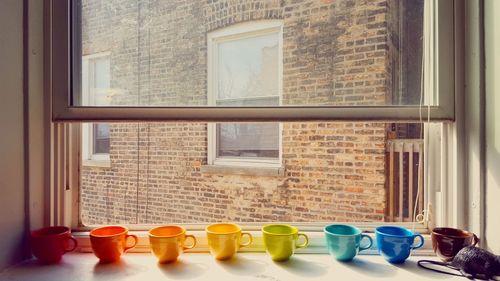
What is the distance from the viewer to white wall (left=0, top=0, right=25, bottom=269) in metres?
1.04

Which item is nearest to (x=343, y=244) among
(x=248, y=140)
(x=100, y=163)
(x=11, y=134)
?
(x=11, y=134)

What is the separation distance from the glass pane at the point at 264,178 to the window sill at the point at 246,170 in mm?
17

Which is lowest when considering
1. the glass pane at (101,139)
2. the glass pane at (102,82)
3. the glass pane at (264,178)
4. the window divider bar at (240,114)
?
the glass pane at (264,178)

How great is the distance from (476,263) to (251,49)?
178 cm

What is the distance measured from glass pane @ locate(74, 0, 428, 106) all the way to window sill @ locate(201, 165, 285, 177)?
1180 mm

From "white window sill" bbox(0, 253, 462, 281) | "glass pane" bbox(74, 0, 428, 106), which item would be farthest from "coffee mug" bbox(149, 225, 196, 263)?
"glass pane" bbox(74, 0, 428, 106)

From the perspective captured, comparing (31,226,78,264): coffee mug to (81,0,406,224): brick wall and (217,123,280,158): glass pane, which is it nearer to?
(81,0,406,224): brick wall

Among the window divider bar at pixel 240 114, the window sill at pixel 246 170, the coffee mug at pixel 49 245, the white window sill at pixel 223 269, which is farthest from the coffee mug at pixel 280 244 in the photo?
the window sill at pixel 246 170

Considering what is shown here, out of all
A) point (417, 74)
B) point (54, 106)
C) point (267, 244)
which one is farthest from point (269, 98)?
point (54, 106)

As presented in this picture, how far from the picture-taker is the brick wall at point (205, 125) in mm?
1485

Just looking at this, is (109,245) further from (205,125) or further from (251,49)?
(205,125)

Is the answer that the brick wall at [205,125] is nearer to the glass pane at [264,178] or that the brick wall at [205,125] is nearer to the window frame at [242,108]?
the glass pane at [264,178]

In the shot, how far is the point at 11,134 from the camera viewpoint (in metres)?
1.07

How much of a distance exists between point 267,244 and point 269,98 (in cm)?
82
